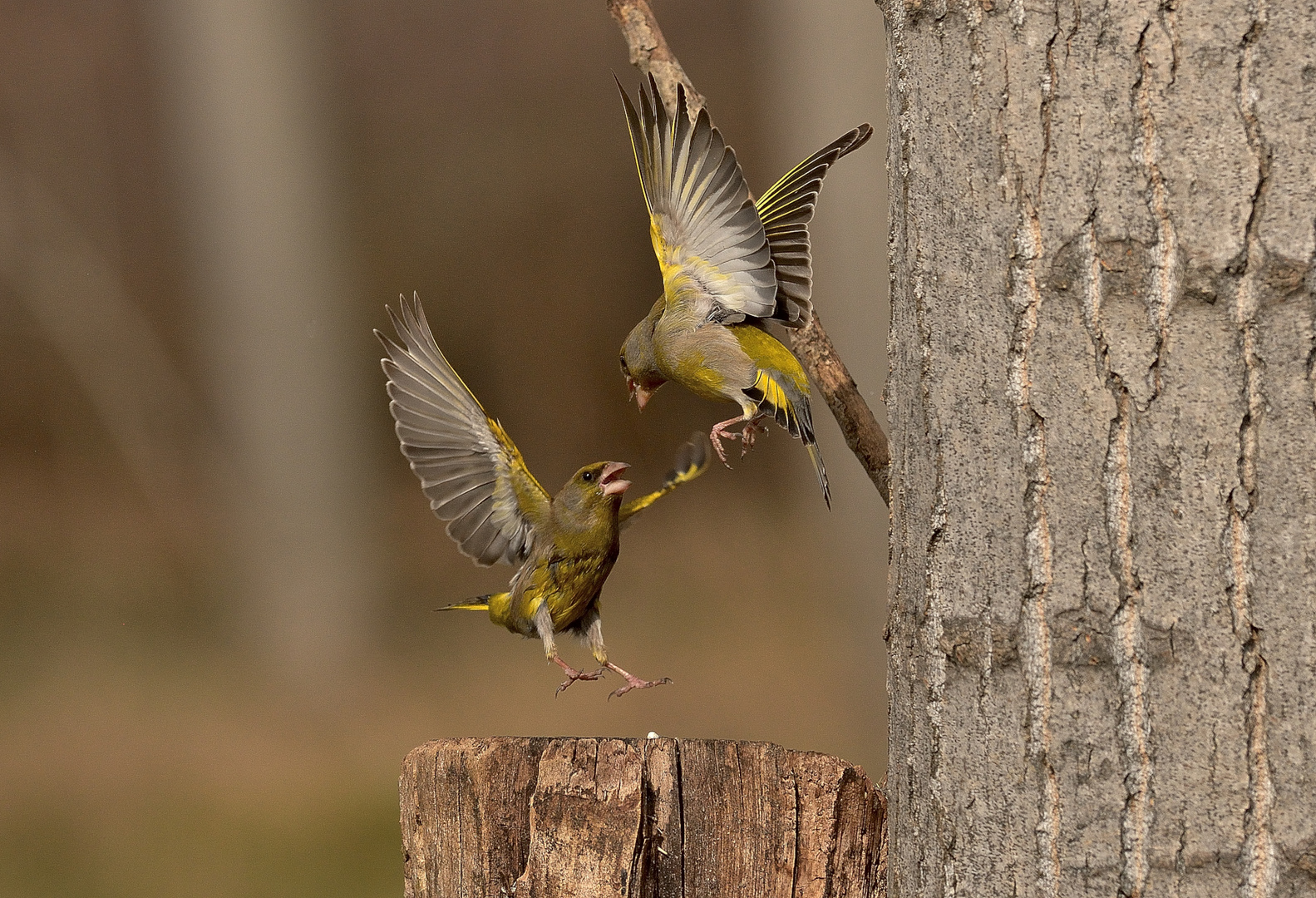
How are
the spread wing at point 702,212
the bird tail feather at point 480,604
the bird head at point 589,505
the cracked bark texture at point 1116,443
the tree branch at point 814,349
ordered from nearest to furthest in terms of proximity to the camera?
the cracked bark texture at point 1116,443, the tree branch at point 814,349, the spread wing at point 702,212, the bird head at point 589,505, the bird tail feather at point 480,604

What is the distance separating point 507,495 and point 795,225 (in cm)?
108

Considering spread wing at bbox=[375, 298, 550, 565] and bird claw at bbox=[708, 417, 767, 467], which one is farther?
spread wing at bbox=[375, 298, 550, 565]

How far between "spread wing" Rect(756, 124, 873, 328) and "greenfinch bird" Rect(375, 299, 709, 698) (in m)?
0.61

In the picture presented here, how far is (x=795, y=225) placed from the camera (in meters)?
2.88

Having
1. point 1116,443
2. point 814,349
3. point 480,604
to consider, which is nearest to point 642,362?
point 814,349

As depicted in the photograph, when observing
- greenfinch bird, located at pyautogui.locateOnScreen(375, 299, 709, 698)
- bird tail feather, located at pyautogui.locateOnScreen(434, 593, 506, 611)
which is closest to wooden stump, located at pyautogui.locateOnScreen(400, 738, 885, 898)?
greenfinch bird, located at pyautogui.locateOnScreen(375, 299, 709, 698)

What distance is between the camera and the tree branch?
2.36 metres

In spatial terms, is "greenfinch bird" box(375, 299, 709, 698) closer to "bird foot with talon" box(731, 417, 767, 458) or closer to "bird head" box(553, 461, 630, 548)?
"bird head" box(553, 461, 630, 548)

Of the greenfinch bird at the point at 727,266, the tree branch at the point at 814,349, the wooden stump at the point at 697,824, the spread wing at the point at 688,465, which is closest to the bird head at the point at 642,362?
the greenfinch bird at the point at 727,266

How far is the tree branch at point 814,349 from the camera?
236 cm

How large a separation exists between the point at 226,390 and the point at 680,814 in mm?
7690

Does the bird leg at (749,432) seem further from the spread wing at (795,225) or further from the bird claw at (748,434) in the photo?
the spread wing at (795,225)

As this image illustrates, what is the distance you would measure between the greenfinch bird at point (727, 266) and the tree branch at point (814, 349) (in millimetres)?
46

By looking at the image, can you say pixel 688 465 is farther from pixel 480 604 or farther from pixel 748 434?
pixel 480 604
